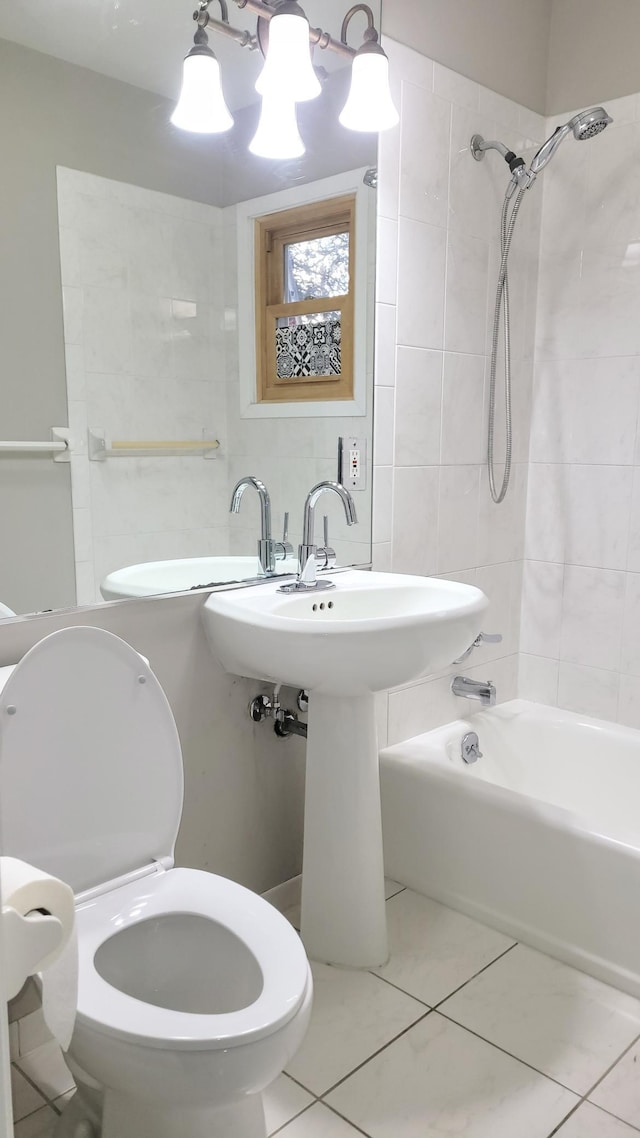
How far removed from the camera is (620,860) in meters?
1.76

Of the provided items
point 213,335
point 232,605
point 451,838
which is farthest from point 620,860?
point 213,335

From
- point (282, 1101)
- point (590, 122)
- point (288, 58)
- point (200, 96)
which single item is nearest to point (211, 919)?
point (282, 1101)

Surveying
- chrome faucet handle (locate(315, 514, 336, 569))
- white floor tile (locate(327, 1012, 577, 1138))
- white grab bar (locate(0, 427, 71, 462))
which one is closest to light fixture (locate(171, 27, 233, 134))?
white grab bar (locate(0, 427, 71, 462))

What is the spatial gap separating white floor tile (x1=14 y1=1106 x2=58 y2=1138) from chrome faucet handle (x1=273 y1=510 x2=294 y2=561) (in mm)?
1160

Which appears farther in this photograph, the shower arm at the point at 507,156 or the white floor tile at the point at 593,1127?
the shower arm at the point at 507,156

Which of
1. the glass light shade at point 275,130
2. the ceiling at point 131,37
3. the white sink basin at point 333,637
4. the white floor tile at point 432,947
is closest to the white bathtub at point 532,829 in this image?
the white floor tile at point 432,947

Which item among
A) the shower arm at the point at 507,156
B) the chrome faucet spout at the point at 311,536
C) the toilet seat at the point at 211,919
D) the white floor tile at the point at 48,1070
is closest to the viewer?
the toilet seat at the point at 211,919

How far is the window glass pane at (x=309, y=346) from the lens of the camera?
1910mm

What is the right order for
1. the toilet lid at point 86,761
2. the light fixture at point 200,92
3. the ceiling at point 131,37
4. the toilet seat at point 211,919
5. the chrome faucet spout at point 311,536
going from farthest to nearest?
the chrome faucet spout at point 311,536 < the light fixture at point 200,92 < the ceiling at point 131,37 < the toilet lid at point 86,761 < the toilet seat at point 211,919

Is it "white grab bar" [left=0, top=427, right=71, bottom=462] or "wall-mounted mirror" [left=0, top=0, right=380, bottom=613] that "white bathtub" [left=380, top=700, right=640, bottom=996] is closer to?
"wall-mounted mirror" [left=0, top=0, right=380, bottom=613]

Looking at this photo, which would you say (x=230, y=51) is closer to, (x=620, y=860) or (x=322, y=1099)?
(x=620, y=860)

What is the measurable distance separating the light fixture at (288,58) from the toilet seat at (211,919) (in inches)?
61.1

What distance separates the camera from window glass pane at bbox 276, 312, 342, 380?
1.91 m

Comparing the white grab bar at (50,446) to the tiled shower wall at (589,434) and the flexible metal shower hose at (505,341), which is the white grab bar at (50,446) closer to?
the flexible metal shower hose at (505,341)
